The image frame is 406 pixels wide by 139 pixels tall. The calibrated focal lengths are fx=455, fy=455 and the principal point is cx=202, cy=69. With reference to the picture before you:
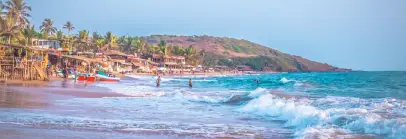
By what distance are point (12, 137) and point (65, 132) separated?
150 centimetres

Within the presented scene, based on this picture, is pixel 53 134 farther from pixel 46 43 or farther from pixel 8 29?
pixel 46 43

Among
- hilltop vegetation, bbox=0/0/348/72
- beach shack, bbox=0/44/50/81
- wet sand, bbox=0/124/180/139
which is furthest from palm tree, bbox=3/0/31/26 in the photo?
wet sand, bbox=0/124/180/139

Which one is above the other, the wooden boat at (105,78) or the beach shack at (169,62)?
the beach shack at (169,62)

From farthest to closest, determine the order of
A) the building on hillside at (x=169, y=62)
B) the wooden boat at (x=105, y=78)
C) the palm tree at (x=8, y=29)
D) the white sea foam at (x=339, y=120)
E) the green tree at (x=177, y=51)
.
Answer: the green tree at (x=177, y=51), the building on hillside at (x=169, y=62), the wooden boat at (x=105, y=78), the palm tree at (x=8, y=29), the white sea foam at (x=339, y=120)

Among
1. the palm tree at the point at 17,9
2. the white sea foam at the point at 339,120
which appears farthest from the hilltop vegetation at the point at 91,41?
the white sea foam at the point at 339,120

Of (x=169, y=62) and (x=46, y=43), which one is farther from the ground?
(x=46, y=43)

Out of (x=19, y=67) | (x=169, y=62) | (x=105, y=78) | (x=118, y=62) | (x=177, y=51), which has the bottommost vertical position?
(x=105, y=78)

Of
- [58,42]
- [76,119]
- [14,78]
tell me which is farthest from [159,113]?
[58,42]

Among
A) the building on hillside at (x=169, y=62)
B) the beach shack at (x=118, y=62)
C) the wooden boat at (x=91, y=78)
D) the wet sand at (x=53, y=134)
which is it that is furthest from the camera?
the building on hillside at (x=169, y=62)

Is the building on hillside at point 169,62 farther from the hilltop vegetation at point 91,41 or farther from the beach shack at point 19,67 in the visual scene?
the beach shack at point 19,67

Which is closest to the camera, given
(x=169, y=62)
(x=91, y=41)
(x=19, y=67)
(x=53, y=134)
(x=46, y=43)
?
(x=53, y=134)

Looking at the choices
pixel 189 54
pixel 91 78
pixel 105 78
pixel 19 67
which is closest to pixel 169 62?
pixel 189 54

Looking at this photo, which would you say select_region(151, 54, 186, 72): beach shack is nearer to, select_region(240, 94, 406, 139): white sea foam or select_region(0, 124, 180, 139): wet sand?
select_region(240, 94, 406, 139): white sea foam

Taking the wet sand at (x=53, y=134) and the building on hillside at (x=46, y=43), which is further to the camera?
the building on hillside at (x=46, y=43)
